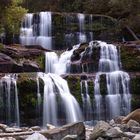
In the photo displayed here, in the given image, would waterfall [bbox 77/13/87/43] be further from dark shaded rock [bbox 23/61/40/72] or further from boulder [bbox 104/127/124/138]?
boulder [bbox 104/127/124/138]

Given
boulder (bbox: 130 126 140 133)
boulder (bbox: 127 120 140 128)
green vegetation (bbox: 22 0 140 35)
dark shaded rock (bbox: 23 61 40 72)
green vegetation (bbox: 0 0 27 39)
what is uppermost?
green vegetation (bbox: 22 0 140 35)

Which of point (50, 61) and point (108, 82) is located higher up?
point (50, 61)

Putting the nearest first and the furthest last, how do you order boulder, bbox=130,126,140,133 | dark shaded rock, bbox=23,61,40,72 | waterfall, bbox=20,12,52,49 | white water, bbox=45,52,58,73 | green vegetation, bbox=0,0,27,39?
boulder, bbox=130,126,140,133
green vegetation, bbox=0,0,27,39
dark shaded rock, bbox=23,61,40,72
white water, bbox=45,52,58,73
waterfall, bbox=20,12,52,49

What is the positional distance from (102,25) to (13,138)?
888 inches

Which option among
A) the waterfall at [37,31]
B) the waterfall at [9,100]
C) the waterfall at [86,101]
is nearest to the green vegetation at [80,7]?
the waterfall at [37,31]

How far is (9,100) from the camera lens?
2233 centimetres

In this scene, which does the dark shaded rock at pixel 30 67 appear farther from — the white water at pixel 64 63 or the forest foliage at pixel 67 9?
the forest foliage at pixel 67 9

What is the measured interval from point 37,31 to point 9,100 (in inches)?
436

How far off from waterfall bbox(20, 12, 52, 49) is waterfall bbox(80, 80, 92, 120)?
853cm

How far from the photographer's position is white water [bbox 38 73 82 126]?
22.1 meters

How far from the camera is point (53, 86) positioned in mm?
22969

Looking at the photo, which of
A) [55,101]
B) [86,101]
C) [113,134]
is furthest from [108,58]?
[113,134]

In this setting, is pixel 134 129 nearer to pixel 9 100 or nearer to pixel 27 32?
pixel 9 100

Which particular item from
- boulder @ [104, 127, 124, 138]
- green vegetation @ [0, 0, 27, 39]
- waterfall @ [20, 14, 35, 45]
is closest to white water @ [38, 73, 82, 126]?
green vegetation @ [0, 0, 27, 39]
